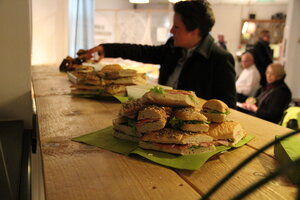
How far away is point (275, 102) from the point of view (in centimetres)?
331

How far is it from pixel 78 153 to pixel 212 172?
294 mm

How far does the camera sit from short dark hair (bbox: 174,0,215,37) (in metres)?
2.02

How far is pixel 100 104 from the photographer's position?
4.17 feet

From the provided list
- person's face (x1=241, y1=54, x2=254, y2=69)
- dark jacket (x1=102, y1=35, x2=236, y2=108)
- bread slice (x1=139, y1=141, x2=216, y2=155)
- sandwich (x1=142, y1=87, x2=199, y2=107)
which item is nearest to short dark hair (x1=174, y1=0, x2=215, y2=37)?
dark jacket (x1=102, y1=35, x2=236, y2=108)

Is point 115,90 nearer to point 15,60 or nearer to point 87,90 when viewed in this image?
point 87,90

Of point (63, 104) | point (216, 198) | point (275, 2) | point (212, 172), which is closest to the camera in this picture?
point (216, 198)

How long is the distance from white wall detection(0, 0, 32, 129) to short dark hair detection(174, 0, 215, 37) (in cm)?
107

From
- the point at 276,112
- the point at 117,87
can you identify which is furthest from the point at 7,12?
the point at 276,112

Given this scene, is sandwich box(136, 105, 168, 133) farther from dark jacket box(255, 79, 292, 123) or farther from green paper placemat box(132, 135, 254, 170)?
dark jacket box(255, 79, 292, 123)

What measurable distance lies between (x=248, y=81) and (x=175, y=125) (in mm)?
4232

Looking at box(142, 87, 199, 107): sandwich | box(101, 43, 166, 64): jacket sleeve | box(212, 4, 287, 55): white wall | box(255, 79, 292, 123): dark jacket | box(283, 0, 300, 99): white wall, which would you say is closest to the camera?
box(142, 87, 199, 107): sandwich

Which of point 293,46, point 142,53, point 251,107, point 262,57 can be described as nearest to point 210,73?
point 142,53

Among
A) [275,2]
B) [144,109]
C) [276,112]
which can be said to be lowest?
[276,112]

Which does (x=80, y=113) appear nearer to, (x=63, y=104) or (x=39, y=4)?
(x=63, y=104)
